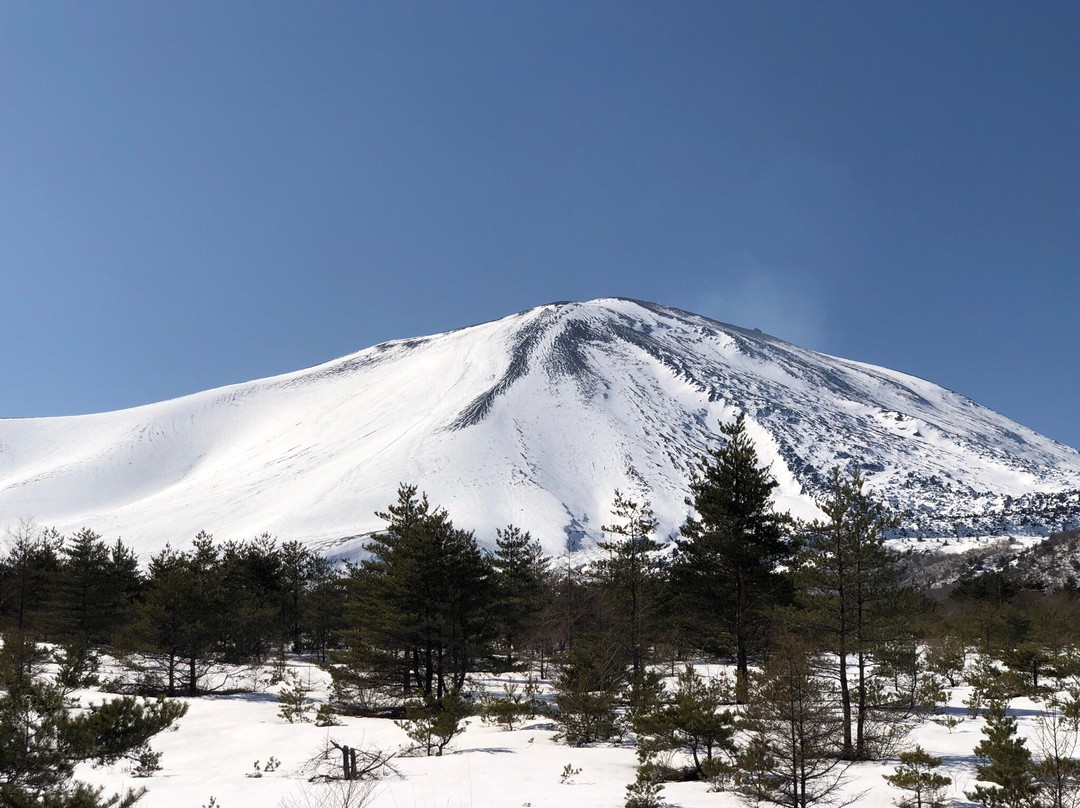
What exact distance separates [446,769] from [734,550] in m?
13.1

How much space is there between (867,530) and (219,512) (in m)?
138

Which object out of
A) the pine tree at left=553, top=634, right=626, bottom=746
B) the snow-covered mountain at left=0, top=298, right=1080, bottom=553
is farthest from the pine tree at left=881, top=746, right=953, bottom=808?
the snow-covered mountain at left=0, top=298, right=1080, bottom=553

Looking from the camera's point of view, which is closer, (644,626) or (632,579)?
(644,626)

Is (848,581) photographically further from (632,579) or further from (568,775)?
(632,579)

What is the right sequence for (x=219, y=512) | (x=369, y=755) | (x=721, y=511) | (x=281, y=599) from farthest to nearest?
(x=219, y=512)
(x=281, y=599)
(x=721, y=511)
(x=369, y=755)

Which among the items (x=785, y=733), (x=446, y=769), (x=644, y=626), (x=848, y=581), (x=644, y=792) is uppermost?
(x=848, y=581)

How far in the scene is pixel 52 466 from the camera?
592 ft

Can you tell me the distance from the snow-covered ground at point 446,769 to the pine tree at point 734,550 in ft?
20.6

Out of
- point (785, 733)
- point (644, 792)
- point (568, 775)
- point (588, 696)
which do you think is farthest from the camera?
point (588, 696)

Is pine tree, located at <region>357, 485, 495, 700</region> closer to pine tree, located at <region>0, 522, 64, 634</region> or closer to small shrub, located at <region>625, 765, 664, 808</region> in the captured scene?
small shrub, located at <region>625, 765, 664, 808</region>

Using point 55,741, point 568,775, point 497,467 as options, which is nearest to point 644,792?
point 568,775

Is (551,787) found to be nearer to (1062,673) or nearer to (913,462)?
(1062,673)

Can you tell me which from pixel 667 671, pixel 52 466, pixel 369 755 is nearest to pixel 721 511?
pixel 369 755

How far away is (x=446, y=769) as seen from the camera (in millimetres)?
15523
